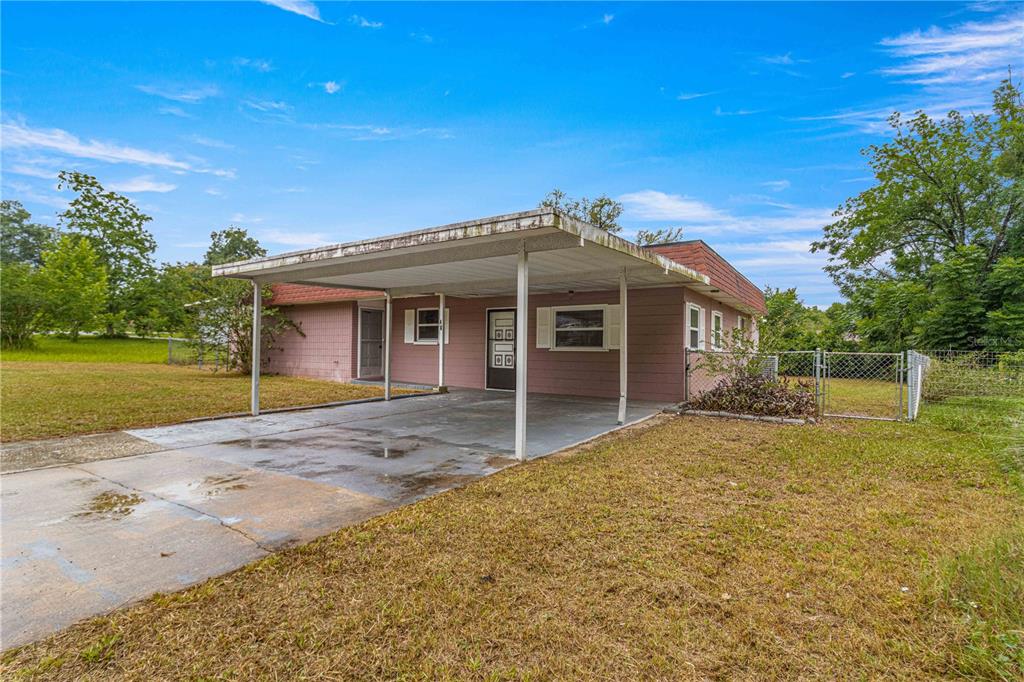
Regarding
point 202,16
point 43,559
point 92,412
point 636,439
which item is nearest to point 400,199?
point 202,16

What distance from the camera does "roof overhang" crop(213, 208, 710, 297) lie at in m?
4.50

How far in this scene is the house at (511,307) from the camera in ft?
16.6

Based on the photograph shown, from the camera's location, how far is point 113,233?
88.4ft

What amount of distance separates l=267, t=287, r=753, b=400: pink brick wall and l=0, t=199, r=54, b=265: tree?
37.0 metres

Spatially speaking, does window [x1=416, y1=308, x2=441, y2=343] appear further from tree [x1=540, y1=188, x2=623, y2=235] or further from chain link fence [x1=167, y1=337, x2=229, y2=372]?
tree [x1=540, y1=188, x2=623, y2=235]

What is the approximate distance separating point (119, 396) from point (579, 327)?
8.99 meters

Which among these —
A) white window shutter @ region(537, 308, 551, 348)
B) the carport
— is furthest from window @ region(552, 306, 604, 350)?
the carport

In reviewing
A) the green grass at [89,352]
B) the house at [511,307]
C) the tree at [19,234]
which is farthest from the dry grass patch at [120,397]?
the tree at [19,234]

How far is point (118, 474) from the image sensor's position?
14.3ft

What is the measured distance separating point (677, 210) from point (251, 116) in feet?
58.5

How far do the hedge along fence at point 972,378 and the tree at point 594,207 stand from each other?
1816 cm

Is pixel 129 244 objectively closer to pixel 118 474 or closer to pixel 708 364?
pixel 118 474

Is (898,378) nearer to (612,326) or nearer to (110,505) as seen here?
(612,326)

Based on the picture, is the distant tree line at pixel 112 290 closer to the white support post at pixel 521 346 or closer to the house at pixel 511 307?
the house at pixel 511 307
